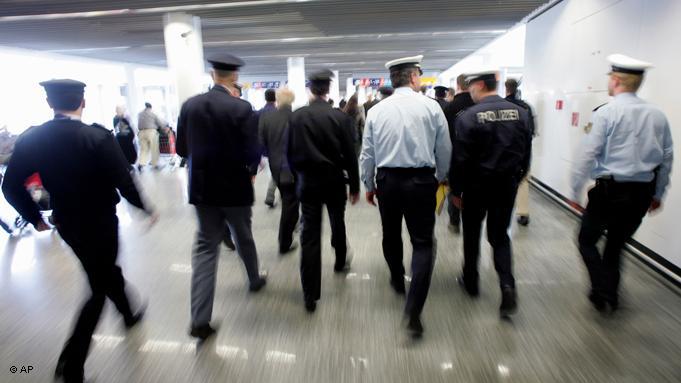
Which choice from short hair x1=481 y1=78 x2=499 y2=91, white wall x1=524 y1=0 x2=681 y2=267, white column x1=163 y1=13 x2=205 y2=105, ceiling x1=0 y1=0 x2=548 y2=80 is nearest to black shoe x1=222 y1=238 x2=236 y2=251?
short hair x1=481 y1=78 x2=499 y2=91

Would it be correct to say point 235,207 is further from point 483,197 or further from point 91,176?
point 483,197

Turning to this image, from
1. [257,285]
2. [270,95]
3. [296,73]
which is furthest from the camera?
[296,73]

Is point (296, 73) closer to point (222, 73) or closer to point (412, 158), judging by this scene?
point (222, 73)

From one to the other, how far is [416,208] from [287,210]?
177 centimetres

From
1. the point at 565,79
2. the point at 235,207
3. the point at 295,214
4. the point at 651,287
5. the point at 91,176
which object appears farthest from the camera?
the point at 565,79

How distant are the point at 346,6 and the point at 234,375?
6.87 metres

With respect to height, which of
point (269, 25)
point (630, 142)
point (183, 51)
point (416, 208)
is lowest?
point (416, 208)

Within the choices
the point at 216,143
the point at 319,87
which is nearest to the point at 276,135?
the point at 319,87

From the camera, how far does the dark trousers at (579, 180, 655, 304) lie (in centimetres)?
273

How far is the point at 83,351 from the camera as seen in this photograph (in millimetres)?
2268

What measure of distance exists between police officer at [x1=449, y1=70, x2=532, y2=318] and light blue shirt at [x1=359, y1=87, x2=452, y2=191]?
0.20 meters

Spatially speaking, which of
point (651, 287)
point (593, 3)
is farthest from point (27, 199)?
point (593, 3)

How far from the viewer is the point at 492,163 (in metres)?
2.75

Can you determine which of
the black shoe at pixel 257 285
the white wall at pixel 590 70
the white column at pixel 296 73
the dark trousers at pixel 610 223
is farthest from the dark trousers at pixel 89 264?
the white column at pixel 296 73
